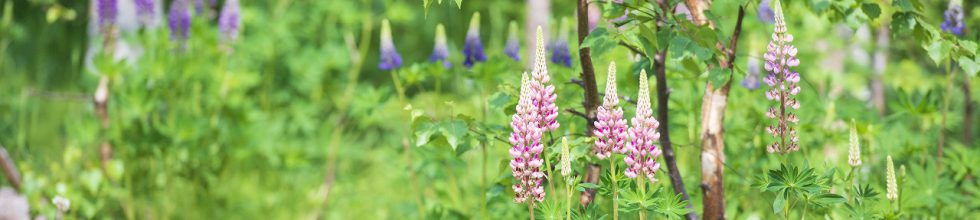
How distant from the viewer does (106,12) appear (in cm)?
354

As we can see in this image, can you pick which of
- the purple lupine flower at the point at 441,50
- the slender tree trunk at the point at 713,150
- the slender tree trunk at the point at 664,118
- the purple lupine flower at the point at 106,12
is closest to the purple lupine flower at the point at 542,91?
the slender tree trunk at the point at 664,118

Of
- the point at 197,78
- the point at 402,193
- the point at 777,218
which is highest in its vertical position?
the point at 197,78

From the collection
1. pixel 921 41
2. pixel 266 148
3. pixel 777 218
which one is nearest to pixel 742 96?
pixel 777 218

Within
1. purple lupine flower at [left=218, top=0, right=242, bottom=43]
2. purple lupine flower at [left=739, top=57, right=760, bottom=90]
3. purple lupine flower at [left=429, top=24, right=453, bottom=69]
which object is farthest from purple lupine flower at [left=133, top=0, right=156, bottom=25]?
purple lupine flower at [left=739, top=57, right=760, bottom=90]

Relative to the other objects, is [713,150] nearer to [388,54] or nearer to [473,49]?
[473,49]

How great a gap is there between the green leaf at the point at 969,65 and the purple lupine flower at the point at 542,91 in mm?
830

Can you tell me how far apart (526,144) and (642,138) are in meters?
0.23

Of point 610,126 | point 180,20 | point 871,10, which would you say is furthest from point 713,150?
point 180,20

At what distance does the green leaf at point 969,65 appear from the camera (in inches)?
71.6

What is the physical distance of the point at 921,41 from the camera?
200 cm

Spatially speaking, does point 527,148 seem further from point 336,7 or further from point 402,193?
point 336,7

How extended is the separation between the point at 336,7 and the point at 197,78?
184 centimetres

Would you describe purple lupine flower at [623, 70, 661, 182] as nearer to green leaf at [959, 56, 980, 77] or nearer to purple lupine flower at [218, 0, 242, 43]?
green leaf at [959, 56, 980, 77]

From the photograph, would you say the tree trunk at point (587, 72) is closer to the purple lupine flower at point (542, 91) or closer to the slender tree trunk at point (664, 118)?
the slender tree trunk at point (664, 118)
